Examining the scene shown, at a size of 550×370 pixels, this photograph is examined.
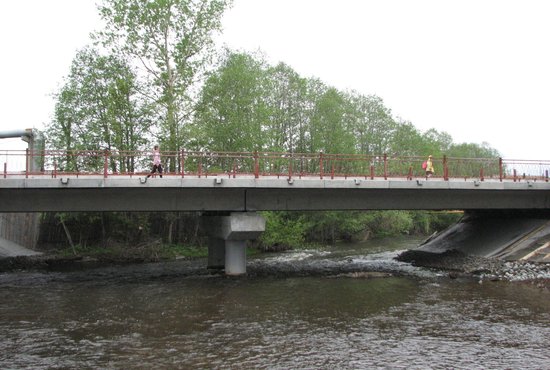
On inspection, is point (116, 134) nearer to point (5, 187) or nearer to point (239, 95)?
point (239, 95)

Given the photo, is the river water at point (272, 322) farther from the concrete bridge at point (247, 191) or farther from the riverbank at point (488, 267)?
the concrete bridge at point (247, 191)

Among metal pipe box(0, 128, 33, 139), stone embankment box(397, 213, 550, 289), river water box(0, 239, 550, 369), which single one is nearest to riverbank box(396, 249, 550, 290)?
stone embankment box(397, 213, 550, 289)

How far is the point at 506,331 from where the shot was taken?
42.5ft

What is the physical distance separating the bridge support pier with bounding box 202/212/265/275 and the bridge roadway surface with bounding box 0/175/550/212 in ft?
2.62

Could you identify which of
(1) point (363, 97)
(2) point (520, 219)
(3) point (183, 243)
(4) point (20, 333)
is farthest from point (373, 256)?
(1) point (363, 97)

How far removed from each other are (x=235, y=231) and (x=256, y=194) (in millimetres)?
2586

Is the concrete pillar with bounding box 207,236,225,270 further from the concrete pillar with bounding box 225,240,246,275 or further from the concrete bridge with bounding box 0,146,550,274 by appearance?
the concrete pillar with bounding box 225,240,246,275

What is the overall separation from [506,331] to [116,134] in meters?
30.5

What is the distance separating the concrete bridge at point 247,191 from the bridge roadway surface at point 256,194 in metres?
0.05

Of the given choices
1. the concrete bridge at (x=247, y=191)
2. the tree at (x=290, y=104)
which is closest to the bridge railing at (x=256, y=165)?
the concrete bridge at (x=247, y=191)

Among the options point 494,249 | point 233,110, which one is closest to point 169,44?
point 233,110

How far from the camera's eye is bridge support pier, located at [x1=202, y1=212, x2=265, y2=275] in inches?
930

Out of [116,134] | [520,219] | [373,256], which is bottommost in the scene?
[373,256]

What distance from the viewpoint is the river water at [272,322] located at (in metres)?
10.7
